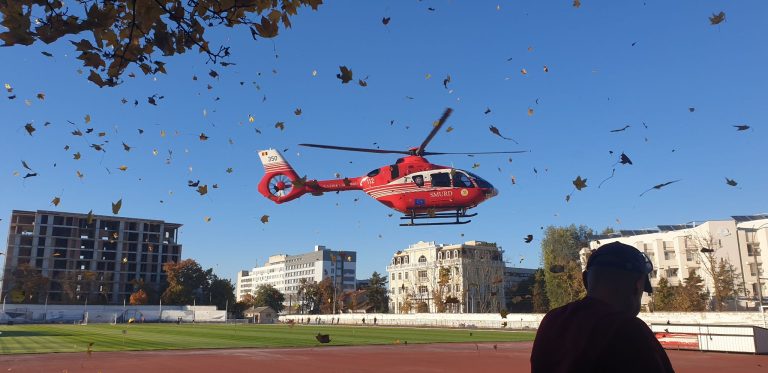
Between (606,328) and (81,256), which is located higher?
(81,256)

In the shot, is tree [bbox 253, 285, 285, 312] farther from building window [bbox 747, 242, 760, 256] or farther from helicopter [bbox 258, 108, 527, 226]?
helicopter [bbox 258, 108, 527, 226]

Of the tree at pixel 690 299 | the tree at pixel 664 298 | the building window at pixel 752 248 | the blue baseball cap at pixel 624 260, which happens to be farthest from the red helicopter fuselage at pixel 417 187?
the building window at pixel 752 248

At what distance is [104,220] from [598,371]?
148 meters

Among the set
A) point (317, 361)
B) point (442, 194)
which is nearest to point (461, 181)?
point (442, 194)

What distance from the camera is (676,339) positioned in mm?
29406

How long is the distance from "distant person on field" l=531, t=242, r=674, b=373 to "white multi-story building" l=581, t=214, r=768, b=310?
239ft

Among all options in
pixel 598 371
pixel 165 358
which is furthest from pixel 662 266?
pixel 598 371

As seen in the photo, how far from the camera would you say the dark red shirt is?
1933mm

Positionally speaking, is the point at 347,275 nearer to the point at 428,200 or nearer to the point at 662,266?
the point at 662,266

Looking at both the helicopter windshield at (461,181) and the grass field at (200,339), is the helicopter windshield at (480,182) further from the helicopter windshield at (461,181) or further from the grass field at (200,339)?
the grass field at (200,339)

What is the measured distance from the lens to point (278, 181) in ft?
115

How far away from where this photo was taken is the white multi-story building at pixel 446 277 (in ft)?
311

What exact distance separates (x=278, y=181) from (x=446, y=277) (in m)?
64.9

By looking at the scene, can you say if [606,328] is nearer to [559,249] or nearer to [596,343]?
[596,343]
